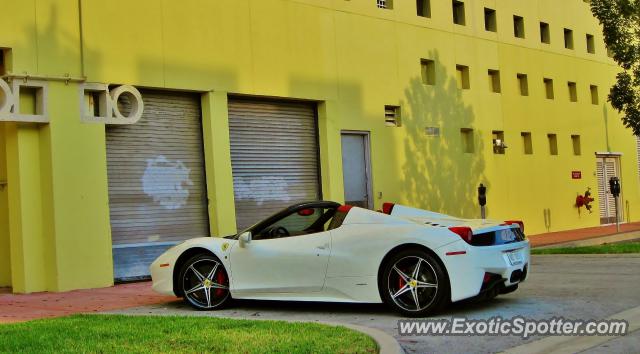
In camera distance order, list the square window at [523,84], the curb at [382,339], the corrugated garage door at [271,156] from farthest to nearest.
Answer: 1. the square window at [523,84]
2. the corrugated garage door at [271,156]
3. the curb at [382,339]

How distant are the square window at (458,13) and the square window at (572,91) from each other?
21.9 feet

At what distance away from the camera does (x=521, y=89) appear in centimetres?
2378

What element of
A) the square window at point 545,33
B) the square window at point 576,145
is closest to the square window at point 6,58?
the square window at point 545,33

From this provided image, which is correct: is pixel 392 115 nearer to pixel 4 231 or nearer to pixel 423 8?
pixel 423 8

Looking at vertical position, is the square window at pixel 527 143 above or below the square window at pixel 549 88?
below

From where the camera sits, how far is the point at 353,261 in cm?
784

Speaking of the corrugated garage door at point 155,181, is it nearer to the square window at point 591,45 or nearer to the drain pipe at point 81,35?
the drain pipe at point 81,35

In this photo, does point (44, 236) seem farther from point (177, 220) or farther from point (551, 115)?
point (551, 115)

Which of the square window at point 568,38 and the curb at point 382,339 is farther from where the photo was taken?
the square window at point 568,38

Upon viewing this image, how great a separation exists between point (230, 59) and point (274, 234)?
7269mm

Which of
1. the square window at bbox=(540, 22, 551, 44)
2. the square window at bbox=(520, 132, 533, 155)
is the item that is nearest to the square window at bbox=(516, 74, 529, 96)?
the square window at bbox=(520, 132, 533, 155)

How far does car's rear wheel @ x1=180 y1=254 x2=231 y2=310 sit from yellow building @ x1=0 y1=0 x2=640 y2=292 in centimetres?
423

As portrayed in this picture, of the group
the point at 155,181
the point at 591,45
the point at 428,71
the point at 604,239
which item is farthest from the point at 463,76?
the point at 155,181

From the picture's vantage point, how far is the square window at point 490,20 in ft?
74.1
